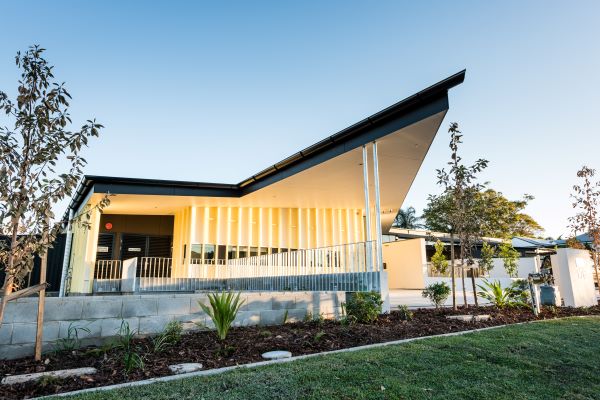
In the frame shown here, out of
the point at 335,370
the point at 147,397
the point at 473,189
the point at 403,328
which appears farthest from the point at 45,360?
the point at 473,189

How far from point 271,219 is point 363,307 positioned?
9.85 metres

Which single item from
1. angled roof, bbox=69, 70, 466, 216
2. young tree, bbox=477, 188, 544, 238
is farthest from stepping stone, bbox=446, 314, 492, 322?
young tree, bbox=477, 188, 544, 238

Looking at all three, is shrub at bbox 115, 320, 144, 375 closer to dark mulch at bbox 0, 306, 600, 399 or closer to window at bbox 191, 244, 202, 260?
dark mulch at bbox 0, 306, 600, 399

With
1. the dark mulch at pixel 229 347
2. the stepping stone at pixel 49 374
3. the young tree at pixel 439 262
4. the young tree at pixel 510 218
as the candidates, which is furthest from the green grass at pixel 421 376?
the young tree at pixel 510 218

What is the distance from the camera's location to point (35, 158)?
3.81 m

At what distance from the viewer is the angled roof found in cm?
761

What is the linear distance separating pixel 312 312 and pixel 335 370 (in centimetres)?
321

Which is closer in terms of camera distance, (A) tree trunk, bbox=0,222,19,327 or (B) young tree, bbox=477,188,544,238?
(A) tree trunk, bbox=0,222,19,327

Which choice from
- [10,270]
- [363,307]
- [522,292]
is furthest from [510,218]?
[10,270]

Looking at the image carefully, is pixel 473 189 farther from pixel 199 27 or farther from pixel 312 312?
pixel 199 27

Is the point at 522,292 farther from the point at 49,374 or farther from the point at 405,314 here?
the point at 49,374

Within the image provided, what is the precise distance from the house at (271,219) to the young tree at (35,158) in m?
4.44

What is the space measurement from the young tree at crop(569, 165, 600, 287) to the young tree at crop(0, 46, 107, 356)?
1311cm

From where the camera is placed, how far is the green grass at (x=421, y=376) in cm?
293
